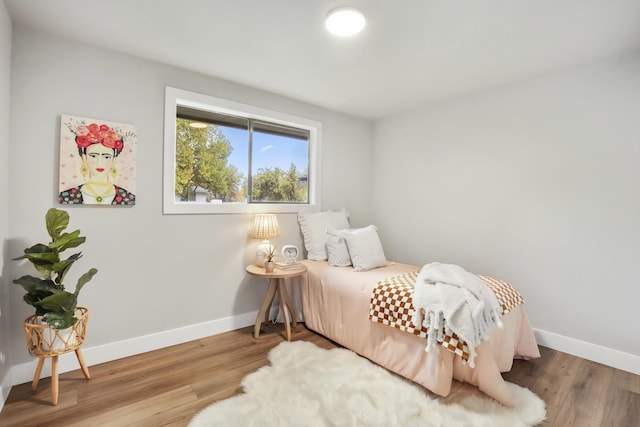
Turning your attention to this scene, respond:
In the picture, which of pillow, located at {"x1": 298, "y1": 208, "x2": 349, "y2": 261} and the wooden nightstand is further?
pillow, located at {"x1": 298, "y1": 208, "x2": 349, "y2": 261}

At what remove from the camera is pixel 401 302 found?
2.08 metres

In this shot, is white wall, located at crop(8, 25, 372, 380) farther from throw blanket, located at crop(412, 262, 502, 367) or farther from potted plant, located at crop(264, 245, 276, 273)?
throw blanket, located at crop(412, 262, 502, 367)

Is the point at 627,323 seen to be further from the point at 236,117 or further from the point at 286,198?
the point at 236,117

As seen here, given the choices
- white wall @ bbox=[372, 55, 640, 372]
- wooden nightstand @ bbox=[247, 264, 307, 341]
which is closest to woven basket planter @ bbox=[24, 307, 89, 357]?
wooden nightstand @ bbox=[247, 264, 307, 341]

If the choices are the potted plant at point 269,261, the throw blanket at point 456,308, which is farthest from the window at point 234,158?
the throw blanket at point 456,308

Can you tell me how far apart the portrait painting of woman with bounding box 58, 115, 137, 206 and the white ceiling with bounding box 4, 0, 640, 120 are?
64cm

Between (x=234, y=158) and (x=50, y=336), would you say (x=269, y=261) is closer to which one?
(x=234, y=158)

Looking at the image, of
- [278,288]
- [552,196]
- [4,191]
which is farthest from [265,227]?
[552,196]

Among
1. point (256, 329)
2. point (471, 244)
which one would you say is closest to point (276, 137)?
point (256, 329)

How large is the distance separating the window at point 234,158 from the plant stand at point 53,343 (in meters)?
1.03

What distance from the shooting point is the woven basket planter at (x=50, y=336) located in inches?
70.9

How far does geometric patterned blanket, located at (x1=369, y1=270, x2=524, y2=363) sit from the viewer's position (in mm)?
2016

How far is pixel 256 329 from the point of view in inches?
107

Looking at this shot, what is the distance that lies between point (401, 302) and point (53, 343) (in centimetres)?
227
